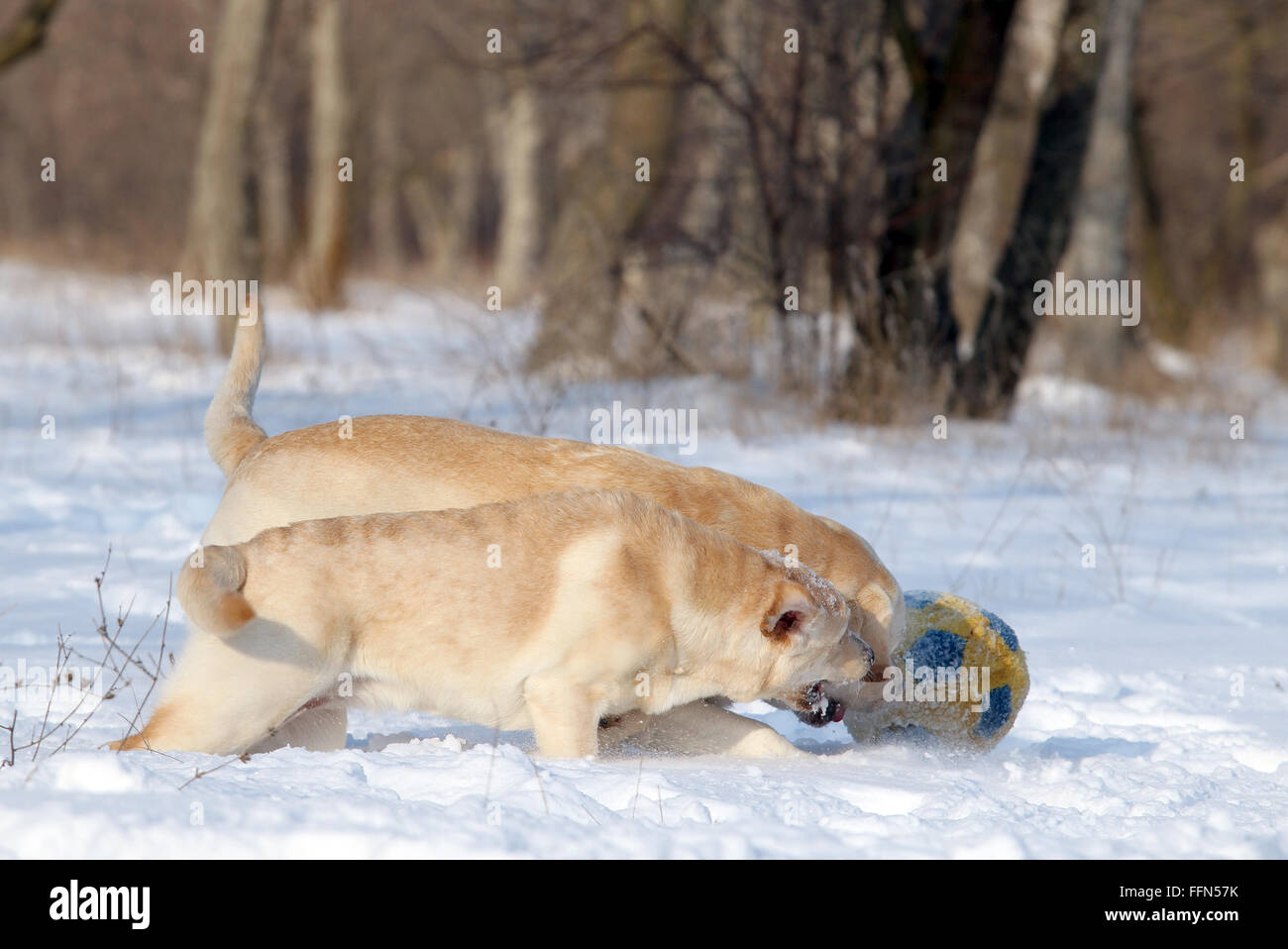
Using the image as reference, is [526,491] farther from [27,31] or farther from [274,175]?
[274,175]

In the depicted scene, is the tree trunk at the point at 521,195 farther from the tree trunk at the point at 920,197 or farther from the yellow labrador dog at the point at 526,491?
the yellow labrador dog at the point at 526,491

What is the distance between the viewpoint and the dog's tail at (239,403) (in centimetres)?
457

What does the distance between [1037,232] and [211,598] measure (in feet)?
28.9

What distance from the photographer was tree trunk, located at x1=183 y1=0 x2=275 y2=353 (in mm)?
14038

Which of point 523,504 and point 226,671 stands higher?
point 523,504

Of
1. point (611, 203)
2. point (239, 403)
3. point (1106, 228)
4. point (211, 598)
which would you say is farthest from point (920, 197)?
point (211, 598)

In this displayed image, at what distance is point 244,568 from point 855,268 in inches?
283

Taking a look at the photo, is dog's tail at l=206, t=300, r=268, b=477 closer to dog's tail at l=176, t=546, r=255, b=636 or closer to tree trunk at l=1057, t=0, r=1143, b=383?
dog's tail at l=176, t=546, r=255, b=636

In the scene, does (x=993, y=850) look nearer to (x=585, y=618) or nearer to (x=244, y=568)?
(x=585, y=618)

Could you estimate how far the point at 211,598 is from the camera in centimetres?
344

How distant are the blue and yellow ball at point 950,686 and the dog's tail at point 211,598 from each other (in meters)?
1.91

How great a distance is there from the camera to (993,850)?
9.71ft
